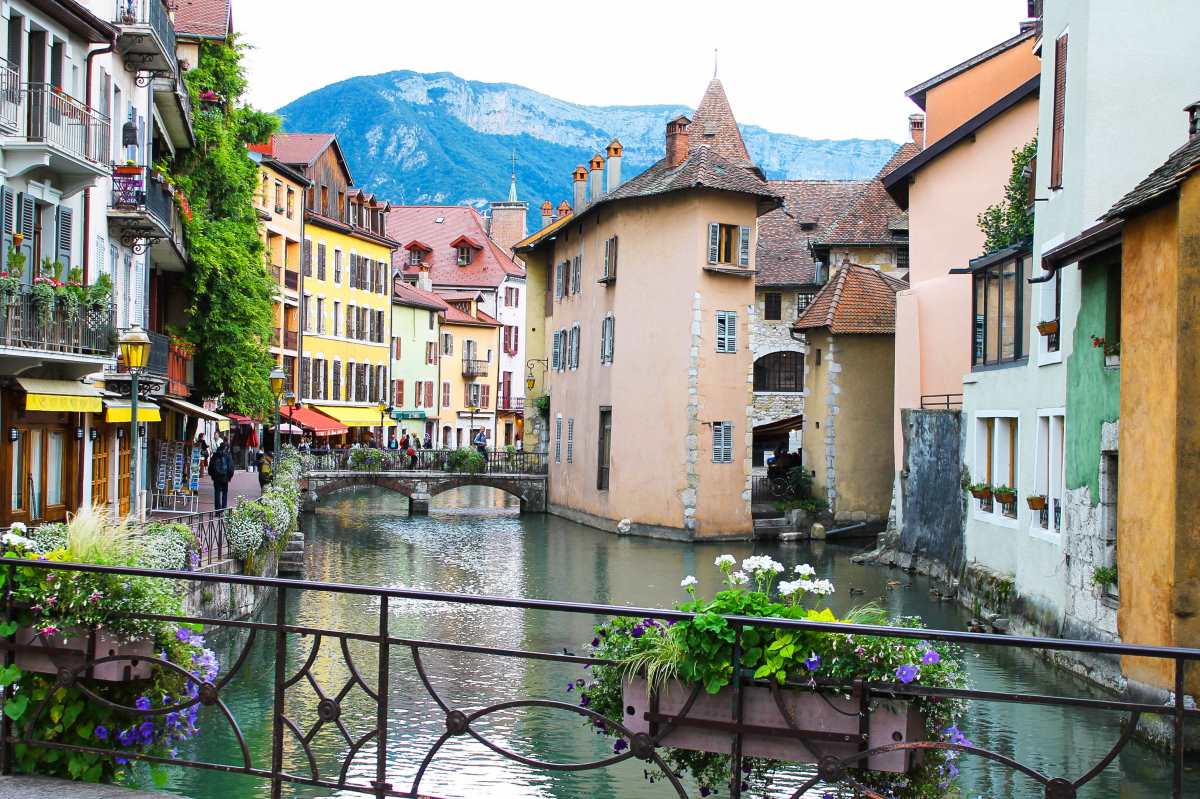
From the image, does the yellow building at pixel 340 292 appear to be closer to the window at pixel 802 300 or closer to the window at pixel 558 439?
the window at pixel 558 439

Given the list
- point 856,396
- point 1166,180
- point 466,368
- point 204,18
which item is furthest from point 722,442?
point 466,368

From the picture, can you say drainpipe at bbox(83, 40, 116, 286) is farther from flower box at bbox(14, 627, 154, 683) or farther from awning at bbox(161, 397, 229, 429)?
flower box at bbox(14, 627, 154, 683)

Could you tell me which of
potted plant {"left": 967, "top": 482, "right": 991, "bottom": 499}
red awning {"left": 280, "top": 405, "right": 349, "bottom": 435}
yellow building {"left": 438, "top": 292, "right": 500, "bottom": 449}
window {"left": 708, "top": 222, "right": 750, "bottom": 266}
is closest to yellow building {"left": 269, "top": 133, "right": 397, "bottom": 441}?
red awning {"left": 280, "top": 405, "right": 349, "bottom": 435}

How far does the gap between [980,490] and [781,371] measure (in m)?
36.5

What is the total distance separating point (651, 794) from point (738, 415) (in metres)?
27.5

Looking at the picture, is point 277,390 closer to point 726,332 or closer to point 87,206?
point 726,332

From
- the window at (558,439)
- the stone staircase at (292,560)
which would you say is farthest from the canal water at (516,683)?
the window at (558,439)

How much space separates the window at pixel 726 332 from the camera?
3916 centimetres

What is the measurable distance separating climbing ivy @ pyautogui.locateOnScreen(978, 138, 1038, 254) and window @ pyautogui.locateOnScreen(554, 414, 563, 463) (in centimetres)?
2305

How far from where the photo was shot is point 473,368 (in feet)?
268

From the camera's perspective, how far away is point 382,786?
5094mm

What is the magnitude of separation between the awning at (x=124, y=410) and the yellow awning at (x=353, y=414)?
34.7 metres

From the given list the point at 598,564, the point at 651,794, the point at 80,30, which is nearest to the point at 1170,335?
the point at 651,794

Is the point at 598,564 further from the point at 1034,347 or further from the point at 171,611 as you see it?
the point at 171,611
